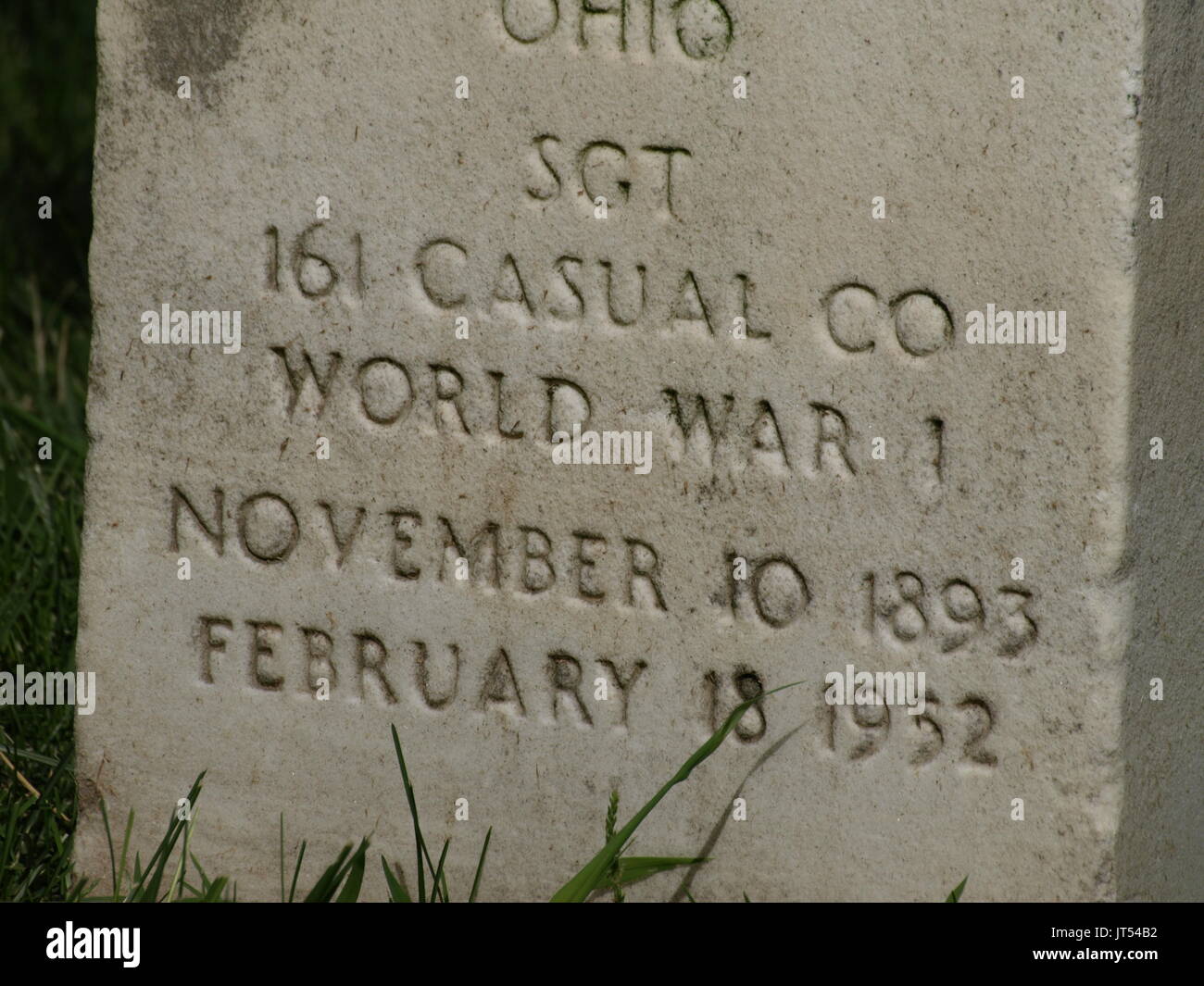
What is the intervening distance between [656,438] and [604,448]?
67mm

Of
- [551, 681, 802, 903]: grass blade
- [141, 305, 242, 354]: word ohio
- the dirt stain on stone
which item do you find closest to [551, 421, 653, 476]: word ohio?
[551, 681, 802, 903]: grass blade

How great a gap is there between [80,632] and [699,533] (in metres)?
0.86

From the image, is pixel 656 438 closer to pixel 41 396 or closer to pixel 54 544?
pixel 54 544

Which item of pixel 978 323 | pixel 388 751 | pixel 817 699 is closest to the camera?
pixel 978 323

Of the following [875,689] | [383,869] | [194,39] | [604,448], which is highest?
[194,39]

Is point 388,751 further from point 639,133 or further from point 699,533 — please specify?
point 639,133

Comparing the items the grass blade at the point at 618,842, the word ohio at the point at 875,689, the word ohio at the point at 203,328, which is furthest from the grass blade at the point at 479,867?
the word ohio at the point at 203,328

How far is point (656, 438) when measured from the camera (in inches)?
76.2

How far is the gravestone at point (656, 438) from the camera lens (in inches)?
70.4

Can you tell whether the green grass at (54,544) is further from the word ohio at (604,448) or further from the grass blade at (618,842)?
the word ohio at (604,448)

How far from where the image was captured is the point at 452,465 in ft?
6.57

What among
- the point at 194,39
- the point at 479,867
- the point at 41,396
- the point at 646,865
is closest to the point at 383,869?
the point at 479,867
